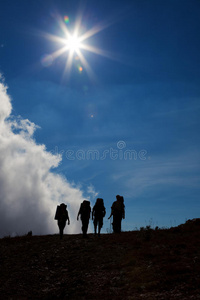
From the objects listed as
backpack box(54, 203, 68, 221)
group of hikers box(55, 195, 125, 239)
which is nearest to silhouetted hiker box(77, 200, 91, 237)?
group of hikers box(55, 195, 125, 239)

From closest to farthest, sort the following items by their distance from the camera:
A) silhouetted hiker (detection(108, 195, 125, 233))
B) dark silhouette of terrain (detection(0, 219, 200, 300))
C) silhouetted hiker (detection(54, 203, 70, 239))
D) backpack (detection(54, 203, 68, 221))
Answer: dark silhouette of terrain (detection(0, 219, 200, 300)), silhouetted hiker (detection(54, 203, 70, 239)), backpack (detection(54, 203, 68, 221)), silhouetted hiker (detection(108, 195, 125, 233))

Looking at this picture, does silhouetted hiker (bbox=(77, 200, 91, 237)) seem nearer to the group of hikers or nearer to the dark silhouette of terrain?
the group of hikers

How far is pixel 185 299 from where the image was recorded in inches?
298

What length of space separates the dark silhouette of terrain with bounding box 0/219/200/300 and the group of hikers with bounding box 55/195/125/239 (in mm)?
2033

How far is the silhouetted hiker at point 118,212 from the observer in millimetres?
19453

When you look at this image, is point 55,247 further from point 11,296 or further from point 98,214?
point 11,296

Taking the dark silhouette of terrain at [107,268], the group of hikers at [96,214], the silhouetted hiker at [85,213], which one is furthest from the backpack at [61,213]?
the dark silhouette of terrain at [107,268]

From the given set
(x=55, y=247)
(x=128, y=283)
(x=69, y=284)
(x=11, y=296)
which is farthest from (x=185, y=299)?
(x=55, y=247)

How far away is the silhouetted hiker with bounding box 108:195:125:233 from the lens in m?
19.5

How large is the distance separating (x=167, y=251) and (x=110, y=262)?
2.61 m

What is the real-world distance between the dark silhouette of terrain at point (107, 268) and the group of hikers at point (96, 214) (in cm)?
203

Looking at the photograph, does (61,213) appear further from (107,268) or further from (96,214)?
(107,268)

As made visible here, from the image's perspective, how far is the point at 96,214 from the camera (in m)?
18.6

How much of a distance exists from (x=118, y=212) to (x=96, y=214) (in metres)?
1.75
